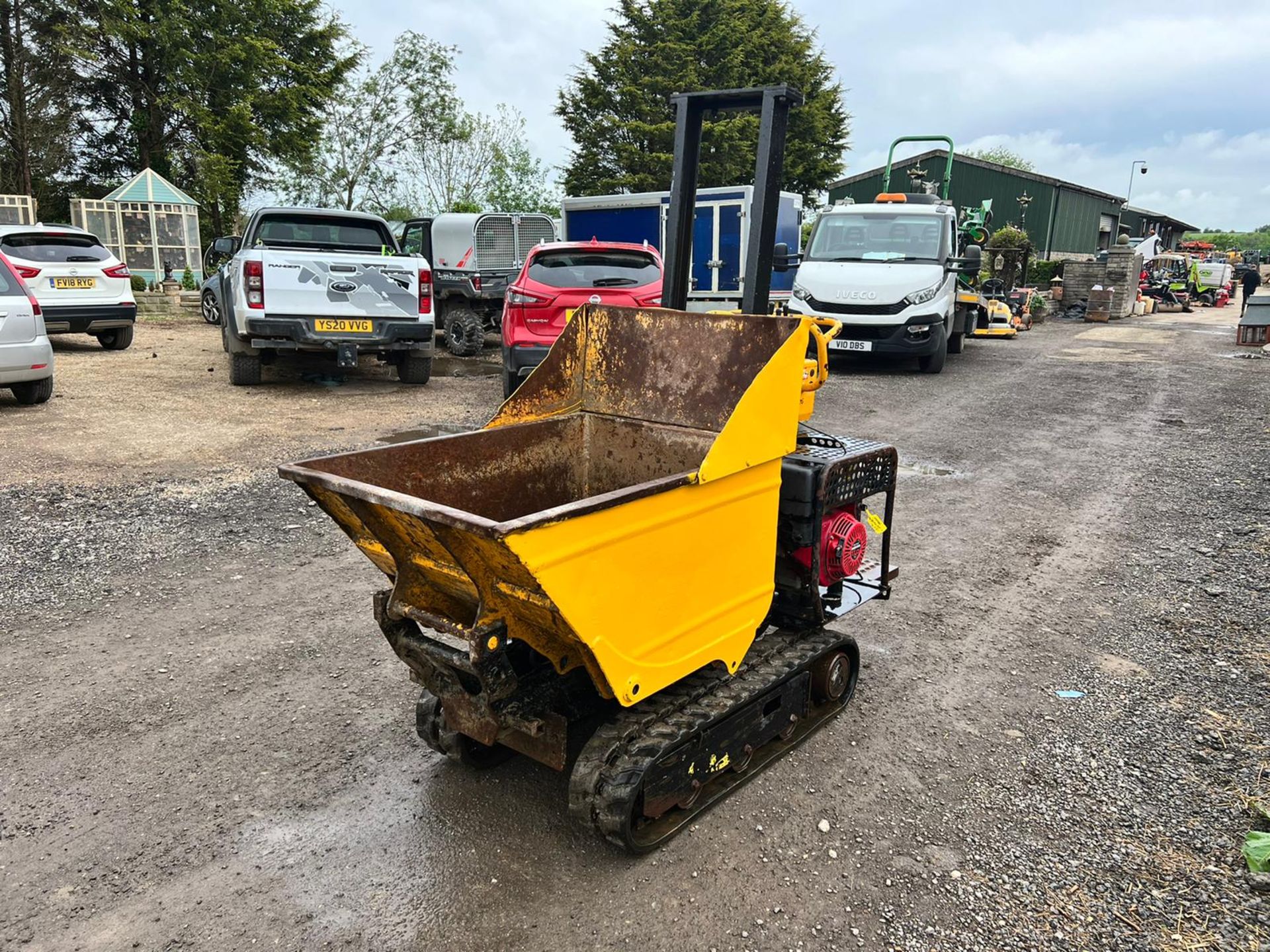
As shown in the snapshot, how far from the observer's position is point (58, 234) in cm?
1278

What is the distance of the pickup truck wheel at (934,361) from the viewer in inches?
510

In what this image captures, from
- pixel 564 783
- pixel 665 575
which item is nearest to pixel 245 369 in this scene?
pixel 564 783

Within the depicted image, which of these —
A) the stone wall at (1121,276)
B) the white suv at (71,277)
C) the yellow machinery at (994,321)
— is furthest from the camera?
the stone wall at (1121,276)

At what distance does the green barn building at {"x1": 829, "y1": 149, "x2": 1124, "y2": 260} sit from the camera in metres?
34.5

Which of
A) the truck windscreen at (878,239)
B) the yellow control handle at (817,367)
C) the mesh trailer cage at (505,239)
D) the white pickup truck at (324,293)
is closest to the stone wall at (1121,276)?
the truck windscreen at (878,239)

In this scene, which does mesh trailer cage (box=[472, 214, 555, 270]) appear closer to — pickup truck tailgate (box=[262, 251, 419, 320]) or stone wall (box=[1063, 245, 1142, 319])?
pickup truck tailgate (box=[262, 251, 419, 320])

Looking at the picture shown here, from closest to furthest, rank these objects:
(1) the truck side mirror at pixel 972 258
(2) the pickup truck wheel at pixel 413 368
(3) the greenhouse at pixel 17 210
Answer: (2) the pickup truck wheel at pixel 413 368 → (1) the truck side mirror at pixel 972 258 → (3) the greenhouse at pixel 17 210

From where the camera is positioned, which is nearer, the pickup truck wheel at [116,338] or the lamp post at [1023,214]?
the pickup truck wheel at [116,338]

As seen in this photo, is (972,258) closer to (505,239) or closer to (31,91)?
(505,239)

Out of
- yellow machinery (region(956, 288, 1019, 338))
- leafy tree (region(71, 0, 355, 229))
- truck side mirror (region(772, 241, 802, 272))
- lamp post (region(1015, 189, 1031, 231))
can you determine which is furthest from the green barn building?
truck side mirror (region(772, 241, 802, 272))

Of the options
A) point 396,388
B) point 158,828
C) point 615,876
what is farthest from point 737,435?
point 396,388

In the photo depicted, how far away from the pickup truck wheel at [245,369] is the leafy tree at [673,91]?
66.6ft

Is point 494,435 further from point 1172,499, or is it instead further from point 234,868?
point 1172,499

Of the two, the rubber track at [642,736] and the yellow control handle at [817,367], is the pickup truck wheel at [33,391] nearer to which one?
the yellow control handle at [817,367]
